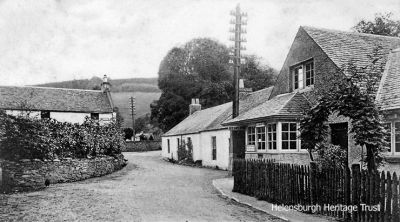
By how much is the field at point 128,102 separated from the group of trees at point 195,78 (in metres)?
35.9

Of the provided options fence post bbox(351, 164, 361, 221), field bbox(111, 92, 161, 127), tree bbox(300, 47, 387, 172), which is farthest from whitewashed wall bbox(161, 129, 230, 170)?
field bbox(111, 92, 161, 127)

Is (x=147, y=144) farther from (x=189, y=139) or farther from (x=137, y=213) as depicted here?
(x=137, y=213)

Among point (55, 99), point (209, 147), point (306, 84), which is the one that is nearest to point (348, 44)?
point (306, 84)

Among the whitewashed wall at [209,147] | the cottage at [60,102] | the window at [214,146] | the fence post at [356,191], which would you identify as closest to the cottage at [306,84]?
the fence post at [356,191]

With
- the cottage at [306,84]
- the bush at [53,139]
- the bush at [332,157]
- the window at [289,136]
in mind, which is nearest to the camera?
the bush at [332,157]

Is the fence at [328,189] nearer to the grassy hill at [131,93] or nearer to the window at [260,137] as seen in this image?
the window at [260,137]

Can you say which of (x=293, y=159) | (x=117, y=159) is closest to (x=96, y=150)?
(x=117, y=159)

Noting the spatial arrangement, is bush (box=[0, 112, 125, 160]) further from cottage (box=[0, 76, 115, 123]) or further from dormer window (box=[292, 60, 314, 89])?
cottage (box=[0, 76, 115, 123])

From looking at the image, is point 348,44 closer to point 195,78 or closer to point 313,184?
point 313,184

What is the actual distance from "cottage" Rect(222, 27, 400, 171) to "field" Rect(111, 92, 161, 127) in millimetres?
73694

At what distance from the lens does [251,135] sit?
2039 cm

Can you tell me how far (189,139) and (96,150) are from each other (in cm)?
1320

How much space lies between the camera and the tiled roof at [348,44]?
16.5 m

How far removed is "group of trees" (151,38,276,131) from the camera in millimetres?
53562
